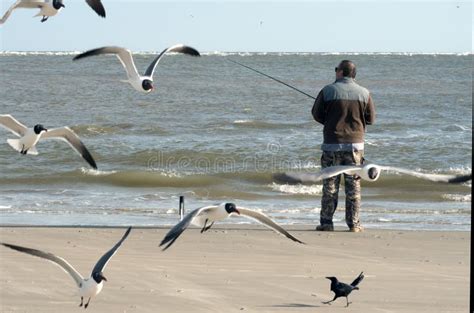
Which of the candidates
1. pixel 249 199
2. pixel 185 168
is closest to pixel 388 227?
pixel 249 199

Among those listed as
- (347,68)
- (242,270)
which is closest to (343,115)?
(347,68)

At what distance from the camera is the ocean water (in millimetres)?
13203

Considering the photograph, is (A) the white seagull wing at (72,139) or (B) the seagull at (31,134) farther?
(A) the white seagull wing at (72,139)

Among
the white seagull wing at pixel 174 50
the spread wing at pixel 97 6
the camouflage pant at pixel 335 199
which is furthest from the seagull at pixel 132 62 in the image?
the camouflage pant at pixel 335 199

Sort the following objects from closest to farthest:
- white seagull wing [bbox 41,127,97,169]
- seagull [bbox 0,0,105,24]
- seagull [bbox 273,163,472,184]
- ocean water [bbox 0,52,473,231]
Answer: seagull [bbox 0,0,105,24], seagull [bbox 273,163,472,184], white seagull wing [bbox 41,127,97,169], ocean water [bbox 0,52,473,231]

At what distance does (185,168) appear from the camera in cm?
1814

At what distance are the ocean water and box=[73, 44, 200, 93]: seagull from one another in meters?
6.08

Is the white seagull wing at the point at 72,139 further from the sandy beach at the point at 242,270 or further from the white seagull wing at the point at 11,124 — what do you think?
the sandy beach at the point at 242,270

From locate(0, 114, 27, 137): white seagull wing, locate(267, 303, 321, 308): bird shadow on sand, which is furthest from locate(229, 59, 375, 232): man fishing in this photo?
locate(0, 114, 27, 137): white seagull wing

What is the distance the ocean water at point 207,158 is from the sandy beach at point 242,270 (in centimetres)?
138

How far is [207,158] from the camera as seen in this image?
19500 millimetres

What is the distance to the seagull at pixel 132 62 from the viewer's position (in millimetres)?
5320

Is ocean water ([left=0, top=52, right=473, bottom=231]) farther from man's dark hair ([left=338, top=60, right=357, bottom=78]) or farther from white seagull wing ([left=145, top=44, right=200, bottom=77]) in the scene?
white seagull wing ([left=145, top=44, right=200, bottom=77])

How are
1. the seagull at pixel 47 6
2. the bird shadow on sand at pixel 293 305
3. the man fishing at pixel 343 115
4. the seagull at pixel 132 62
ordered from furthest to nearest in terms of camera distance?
the man fishing at pixel 343 115
the bird shadow on sand at pixel 293 305
the seagull at pixel 47 6
the seagull at pixel 132 62
